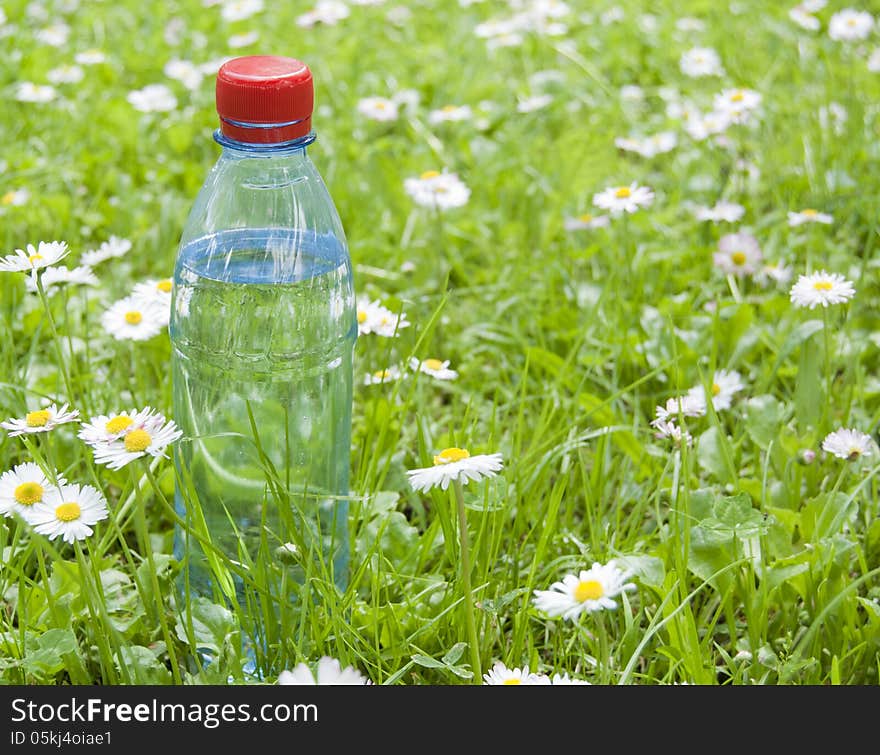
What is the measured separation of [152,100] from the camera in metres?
3.16

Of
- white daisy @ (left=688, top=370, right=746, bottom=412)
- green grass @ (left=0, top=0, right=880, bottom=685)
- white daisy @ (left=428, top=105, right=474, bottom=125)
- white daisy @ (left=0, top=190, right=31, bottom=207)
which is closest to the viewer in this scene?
green grass @ (left=0, top=0, right=880, bottom=685)

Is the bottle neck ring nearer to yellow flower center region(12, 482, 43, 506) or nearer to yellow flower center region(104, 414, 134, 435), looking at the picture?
yellow flower center region(104, 414, 134, 435)

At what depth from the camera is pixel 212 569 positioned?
1520mm

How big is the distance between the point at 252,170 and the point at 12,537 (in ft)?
2.12

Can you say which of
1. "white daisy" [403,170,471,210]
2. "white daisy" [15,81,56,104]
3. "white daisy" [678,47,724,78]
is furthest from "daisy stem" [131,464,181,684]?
"white daisy" [678,47,724,78]

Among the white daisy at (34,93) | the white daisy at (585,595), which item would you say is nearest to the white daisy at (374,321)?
the white daisy at (585,595)

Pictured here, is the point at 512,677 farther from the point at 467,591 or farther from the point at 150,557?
the point at 150,557

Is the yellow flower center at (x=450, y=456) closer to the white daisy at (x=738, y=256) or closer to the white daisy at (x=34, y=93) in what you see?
the white daisy at (x=738, y=256)

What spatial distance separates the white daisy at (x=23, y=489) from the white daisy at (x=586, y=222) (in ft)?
4.68

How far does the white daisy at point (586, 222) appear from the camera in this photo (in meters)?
2.56

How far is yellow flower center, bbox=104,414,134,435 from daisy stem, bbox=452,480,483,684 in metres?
0.39

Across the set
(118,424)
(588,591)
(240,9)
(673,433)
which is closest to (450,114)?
(240,9)

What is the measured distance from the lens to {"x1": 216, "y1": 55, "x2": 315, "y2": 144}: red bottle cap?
1392 mm

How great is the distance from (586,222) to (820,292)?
31.4 inches
